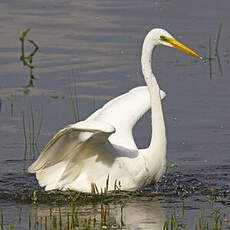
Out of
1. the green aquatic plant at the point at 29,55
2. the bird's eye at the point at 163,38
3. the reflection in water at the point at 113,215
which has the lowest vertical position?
the reflection in water at the point at 113,215

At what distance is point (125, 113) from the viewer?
32.7 feet

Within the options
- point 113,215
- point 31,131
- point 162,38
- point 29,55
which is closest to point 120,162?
point 113,215

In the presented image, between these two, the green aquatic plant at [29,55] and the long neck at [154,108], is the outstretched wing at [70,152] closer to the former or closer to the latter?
the long neck at [154,108]

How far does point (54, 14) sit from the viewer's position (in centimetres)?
1712

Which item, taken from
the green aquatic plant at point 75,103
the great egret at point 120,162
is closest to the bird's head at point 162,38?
the great egret at point 120,162

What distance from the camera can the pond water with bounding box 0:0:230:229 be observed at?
8.59m

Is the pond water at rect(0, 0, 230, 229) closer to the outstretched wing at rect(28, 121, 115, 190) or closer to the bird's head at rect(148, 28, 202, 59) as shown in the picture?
the outstretched wing at rect(28, 121, 115, 190)

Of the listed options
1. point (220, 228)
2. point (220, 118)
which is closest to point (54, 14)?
point (220, 118)

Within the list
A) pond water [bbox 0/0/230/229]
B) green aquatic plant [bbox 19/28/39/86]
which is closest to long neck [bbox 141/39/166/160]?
pond water [bbox 0/0/230/229]

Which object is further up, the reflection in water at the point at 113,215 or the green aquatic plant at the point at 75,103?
the green aquatic plant at the point at 75,103

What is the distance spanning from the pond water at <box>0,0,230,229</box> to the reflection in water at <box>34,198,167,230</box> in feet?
0.03

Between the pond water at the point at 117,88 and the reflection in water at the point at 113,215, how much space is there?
0.03ft

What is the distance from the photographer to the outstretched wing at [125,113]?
9.67m

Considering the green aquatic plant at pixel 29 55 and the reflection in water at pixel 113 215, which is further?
the green aquatic plant at pixel 29 55
